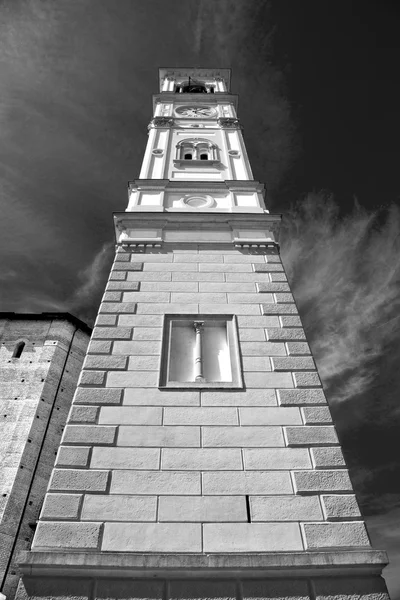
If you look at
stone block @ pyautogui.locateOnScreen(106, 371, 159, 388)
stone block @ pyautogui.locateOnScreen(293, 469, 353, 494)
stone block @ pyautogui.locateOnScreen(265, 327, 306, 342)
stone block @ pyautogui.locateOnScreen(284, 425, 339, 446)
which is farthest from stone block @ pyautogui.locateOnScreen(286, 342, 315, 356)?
stone block @ pyautogui.locateOnScreen(106, 371, 159, 388)

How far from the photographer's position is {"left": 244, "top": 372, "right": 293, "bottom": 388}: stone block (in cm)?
720

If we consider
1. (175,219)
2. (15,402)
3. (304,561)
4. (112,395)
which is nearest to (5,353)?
(15,402)

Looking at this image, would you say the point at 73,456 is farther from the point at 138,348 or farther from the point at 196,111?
the point at 196,111

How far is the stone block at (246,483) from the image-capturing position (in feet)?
19.2

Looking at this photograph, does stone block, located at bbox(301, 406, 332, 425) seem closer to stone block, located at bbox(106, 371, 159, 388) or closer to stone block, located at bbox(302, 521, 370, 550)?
stone block, located at bbox(302, 521, 370, 550)

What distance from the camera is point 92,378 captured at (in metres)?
7.18

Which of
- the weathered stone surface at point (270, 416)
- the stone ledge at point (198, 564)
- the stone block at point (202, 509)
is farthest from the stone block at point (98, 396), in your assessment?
the stone ledge at point (198, 564)

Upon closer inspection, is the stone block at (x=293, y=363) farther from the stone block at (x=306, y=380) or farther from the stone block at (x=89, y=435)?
the stone block at (x=89, y=435)

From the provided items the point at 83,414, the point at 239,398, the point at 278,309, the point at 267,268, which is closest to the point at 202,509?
the point at 239,398

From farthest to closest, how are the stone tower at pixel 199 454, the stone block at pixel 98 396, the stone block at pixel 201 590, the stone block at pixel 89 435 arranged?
1. the stone block at pixel 98 396
2. the stone block at pixel 89 435
3. the stone tower at pixel 199 454
4. the stone block at pixel 201 590

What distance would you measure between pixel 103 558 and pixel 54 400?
15.8 metres

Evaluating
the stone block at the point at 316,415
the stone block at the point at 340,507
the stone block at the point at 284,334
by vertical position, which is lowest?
the stone block at the point at 340,507

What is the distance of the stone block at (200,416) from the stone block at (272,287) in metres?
3.23

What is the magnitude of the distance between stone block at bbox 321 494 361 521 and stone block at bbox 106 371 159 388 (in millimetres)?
3259
